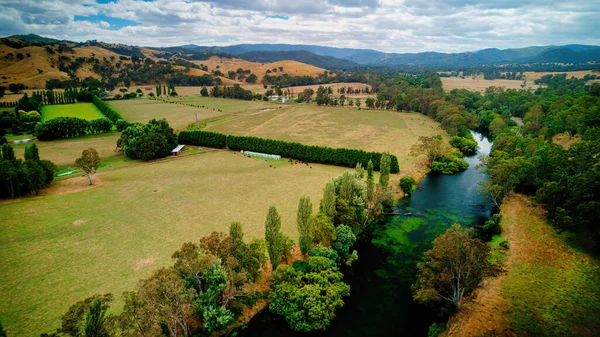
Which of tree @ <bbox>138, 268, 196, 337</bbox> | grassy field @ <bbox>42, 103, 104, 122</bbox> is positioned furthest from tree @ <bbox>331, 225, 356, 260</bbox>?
grassy field @ <bbox>42, 103, 104, 122</bbox>

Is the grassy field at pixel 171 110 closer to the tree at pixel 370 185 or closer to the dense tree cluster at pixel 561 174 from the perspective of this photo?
the tree at pixel 370 185

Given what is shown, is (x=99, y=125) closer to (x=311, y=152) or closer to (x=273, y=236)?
(x=311, y=152)

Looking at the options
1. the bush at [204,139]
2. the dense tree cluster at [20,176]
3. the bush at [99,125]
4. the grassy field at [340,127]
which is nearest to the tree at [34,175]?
the dense tree cluster at [20,176]

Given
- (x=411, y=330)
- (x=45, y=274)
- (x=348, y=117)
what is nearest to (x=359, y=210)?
(x=411, y=330)

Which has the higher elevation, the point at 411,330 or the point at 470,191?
the point at 470,191

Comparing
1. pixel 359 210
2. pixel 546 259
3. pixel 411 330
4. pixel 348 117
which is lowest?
pixel 411 330

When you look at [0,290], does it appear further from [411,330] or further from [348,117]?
[348,117]

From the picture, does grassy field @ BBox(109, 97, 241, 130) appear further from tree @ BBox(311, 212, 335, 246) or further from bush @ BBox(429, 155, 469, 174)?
tree @ BBox(311, 212, 335, 246)

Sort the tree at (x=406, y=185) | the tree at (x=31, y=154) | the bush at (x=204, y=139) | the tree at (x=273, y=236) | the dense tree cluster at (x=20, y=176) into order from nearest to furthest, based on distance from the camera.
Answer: the tree at (x=273, y=236) → the dense tree cluster at (x=20, y=176) → the tree at (x=31, y=154) → the tree at (x=406, y=185) → the bush at (x=204, y=139)
